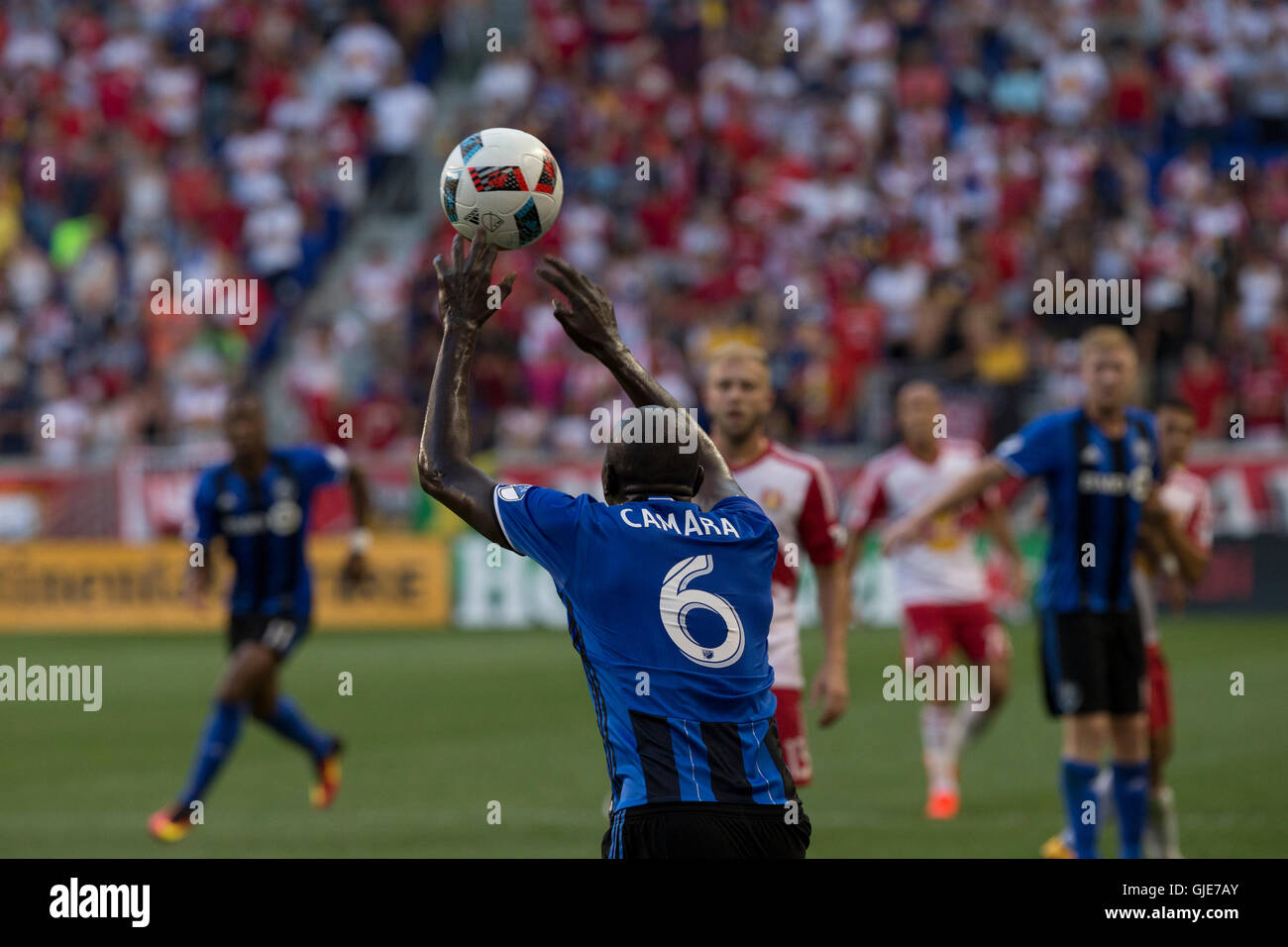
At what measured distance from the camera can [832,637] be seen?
7969mm

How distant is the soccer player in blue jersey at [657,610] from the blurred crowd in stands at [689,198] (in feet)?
50.3

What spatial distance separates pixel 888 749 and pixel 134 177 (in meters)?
16.2

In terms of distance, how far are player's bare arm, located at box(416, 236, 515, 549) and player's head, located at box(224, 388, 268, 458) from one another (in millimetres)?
5524

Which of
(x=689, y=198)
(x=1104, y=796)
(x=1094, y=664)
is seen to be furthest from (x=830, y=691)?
(x=689, y=198)

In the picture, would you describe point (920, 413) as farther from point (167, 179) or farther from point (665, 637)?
point (167, 179)

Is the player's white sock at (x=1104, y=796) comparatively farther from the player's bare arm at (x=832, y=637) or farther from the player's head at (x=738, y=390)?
the player's head at (x=738, y=390)

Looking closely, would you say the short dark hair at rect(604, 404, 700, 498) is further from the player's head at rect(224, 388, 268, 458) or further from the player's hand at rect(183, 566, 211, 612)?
the player's hand at rect(183, 566, 211, 612)

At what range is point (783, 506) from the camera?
7.87 metres

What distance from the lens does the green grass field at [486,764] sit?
31.0 ft

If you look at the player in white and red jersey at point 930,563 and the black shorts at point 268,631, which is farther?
the player in white and red jersey at point 930,563

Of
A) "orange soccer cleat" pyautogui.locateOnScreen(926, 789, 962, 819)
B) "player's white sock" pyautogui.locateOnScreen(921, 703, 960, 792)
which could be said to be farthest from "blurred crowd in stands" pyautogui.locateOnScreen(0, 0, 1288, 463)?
"orange soccer cleat" pyautogui.locateOnScreen(926, 789, 962, 819)

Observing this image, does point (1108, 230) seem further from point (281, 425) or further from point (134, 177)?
point (134, 177)

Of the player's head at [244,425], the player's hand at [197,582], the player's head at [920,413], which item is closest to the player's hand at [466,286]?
the player's head at [244,425]

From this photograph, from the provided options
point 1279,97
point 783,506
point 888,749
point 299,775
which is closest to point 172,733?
point 299,775
